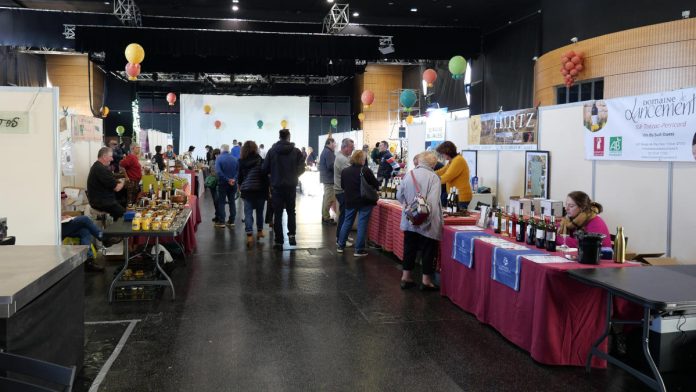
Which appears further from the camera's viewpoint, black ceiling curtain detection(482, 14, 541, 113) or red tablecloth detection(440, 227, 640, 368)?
black ceiling curtain detection(482, 14, 541, 113)

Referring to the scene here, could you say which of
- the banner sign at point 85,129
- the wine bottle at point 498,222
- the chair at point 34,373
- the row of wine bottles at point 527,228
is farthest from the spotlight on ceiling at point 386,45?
the chair at point 34,373

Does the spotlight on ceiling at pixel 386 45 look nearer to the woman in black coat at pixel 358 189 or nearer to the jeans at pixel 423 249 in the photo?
the woman in black coat at pixel 358 189

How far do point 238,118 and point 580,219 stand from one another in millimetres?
17619

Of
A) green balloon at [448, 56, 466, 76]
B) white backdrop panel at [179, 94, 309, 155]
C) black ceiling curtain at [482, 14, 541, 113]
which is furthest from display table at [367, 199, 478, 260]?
white backdrop panel at [179, 94, 309, 155]

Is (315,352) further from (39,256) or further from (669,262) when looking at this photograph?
(669,262)

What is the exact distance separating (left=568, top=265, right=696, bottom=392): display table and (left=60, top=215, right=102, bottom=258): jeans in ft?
14.8

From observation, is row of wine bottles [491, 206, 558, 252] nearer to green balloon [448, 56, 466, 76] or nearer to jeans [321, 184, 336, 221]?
jeans [321, 184, 336, 221]

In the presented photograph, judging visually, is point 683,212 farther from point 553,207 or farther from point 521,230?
point 521,230

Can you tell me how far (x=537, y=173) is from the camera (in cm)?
593

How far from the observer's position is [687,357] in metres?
3.15

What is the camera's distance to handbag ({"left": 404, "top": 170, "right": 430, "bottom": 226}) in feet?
15.3

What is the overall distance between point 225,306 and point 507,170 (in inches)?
146

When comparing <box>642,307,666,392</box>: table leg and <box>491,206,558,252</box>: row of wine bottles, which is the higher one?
<box>491,206,558,252</box>: row of wine bottles

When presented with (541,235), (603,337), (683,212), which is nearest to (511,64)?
(683,212)
